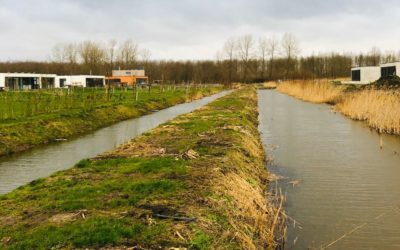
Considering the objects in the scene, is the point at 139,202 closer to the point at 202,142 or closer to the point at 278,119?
the point at 202,142

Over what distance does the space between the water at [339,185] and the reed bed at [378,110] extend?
703 millimetres

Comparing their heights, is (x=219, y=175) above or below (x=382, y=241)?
above

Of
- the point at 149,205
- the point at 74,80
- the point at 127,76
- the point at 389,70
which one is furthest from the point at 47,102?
the point at 127,76

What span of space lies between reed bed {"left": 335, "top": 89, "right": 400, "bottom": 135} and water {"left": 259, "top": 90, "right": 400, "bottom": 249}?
27.7 inches

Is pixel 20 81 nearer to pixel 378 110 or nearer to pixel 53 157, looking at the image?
pixel 53 157

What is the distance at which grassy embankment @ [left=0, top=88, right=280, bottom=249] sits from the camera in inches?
208

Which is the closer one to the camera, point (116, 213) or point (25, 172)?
point (116, 213)

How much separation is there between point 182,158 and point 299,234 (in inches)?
144

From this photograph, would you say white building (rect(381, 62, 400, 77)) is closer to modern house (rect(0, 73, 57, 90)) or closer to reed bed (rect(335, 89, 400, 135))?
reed bed (rect(335, 89, 400, 135))

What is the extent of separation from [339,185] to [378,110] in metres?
12.0

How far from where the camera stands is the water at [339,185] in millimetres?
6824

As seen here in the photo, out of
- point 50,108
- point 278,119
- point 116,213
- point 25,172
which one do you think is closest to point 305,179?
point 116,213

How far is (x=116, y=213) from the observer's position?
6070 millimetres

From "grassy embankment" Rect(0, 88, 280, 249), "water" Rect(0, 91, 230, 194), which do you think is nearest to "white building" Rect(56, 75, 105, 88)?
"water" Rect(0, 91, 230, 194)
